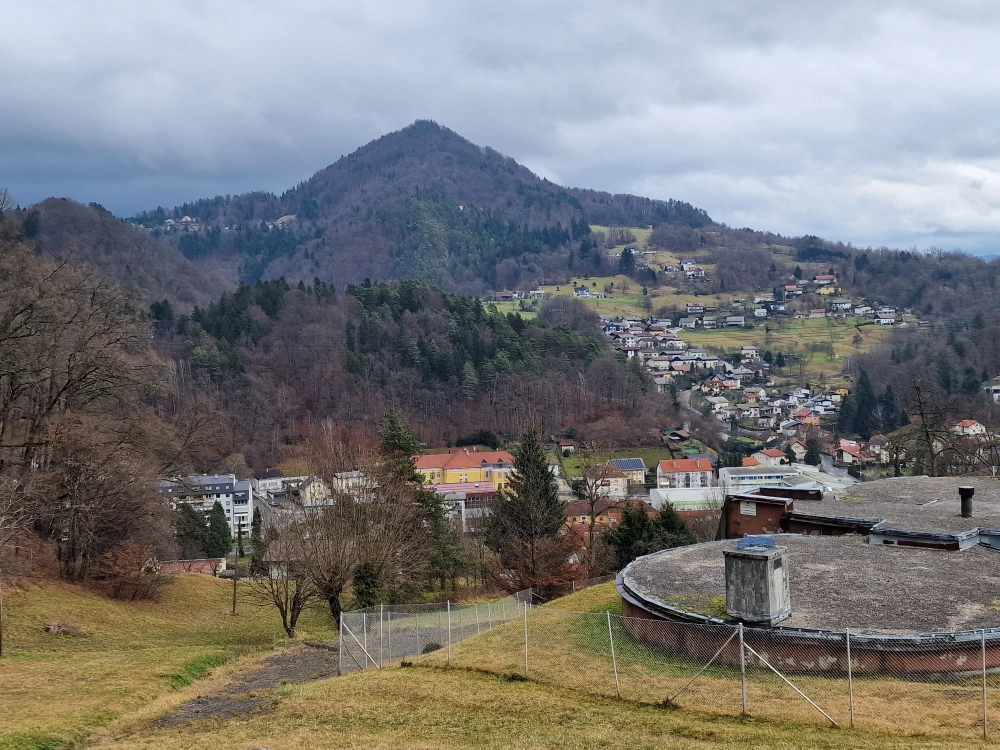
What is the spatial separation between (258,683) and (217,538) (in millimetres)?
45746

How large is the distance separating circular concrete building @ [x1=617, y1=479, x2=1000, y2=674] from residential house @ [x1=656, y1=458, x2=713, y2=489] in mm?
58103

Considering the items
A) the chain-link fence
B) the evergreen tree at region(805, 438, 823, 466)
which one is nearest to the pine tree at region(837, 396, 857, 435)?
the evergreen tree at region(805, 438, 823, 466)

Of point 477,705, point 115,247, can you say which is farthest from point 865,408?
point 115,247

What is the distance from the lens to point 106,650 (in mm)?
19812

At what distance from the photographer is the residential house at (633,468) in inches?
3263

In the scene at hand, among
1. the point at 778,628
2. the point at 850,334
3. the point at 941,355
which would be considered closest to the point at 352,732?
the point at 778,628

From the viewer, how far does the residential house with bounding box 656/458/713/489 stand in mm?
81438

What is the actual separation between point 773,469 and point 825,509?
55.0 meters

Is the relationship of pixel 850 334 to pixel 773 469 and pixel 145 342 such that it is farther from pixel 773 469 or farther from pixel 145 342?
pixel 145 342

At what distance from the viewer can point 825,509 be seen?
24688 mm

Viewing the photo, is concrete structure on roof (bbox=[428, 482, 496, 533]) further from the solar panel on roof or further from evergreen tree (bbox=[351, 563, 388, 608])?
evergreen tree (bbox=[351, 563, 388, 608])

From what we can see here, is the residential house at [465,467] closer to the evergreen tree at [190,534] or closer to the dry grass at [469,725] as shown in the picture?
the evergreen tree at [190,534]

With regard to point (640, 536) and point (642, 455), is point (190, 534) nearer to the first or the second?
point (640, 536)

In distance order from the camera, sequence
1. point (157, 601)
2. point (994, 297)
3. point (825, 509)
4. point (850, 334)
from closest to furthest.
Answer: point (825, 509), point (157, 601), point (850, 334), point (994, 297)
